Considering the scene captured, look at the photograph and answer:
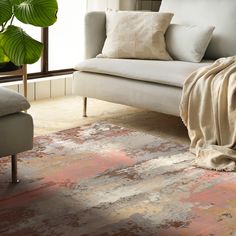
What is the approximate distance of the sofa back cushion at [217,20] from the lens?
3.68 m

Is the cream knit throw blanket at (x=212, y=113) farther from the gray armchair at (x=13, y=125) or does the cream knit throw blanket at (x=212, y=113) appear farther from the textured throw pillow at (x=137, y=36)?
the gray armchair at (x=13, y=125)

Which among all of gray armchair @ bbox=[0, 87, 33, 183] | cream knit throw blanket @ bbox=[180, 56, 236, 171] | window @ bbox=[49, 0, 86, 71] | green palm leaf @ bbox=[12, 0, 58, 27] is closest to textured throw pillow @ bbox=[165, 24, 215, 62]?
cream knit throw blanket @ bbox=[180, 56, 236, 171]

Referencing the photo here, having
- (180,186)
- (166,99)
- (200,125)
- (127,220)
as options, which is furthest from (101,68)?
(127,220)

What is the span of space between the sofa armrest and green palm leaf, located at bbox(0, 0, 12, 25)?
0.67 metres

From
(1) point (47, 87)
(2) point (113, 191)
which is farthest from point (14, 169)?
(1) point (47, 87)

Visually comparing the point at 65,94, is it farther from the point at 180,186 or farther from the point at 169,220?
the point at 169,220

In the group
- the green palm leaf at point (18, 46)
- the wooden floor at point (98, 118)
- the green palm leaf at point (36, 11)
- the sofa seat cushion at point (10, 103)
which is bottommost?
the wooden floor at point (98, 118)

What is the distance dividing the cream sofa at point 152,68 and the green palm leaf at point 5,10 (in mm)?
643

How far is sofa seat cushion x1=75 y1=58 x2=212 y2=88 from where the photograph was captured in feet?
10.6

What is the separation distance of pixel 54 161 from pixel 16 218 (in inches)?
27.7

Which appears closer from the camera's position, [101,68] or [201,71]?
[201,71]

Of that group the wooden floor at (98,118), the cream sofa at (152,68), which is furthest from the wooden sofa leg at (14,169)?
the cream sofa at (152,68)

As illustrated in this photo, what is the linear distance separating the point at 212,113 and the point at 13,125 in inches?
45.6

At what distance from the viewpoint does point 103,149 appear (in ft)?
10.2
